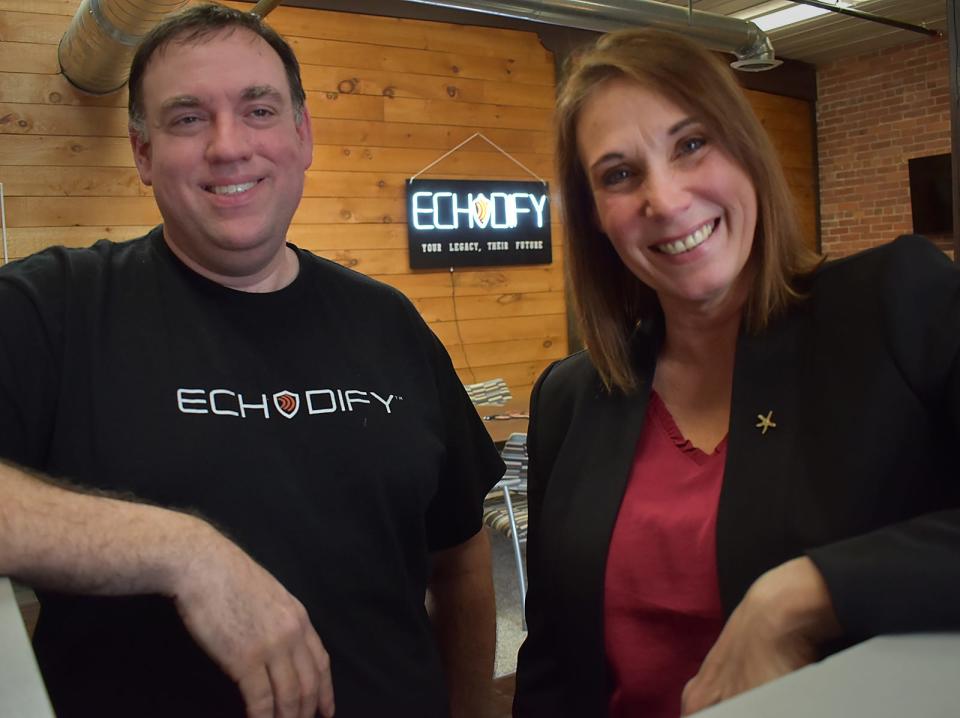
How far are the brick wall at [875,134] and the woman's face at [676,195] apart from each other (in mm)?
7907

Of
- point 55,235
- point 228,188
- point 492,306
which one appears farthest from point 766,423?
point 492,306

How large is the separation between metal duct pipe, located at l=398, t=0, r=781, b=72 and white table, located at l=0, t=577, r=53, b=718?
13.0 feet

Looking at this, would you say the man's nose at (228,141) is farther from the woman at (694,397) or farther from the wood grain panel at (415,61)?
the wood grain panel at (415,61)

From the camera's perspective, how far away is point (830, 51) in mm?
8523

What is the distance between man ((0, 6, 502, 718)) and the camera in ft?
4.21

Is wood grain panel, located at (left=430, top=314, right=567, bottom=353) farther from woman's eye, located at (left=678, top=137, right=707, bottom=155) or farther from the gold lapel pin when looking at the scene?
the gold lapel pin

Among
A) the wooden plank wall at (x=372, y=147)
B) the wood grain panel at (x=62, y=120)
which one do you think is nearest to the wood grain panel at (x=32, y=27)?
the wooden plank wall at (x=372, y=147)

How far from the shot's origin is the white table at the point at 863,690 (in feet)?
1.34

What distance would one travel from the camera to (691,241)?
132 centimetres

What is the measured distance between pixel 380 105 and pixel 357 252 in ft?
3.42

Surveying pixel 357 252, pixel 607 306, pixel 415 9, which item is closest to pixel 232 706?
pixel 607 306

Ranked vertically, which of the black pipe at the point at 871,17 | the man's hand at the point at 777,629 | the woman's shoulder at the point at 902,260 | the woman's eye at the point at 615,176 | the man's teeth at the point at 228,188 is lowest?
the man's hand at the point at 777,629

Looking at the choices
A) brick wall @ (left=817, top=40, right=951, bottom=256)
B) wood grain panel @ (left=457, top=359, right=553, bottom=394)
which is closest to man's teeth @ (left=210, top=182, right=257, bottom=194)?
wood grain panel @ (left=457, top=359, right=553, bottom=394)

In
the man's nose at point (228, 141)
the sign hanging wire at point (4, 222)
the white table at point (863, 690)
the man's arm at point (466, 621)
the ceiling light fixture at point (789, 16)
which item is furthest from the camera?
the ceiling light fixture at point (789, 16)
